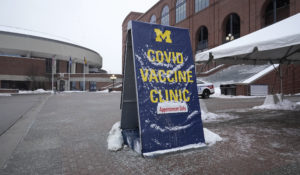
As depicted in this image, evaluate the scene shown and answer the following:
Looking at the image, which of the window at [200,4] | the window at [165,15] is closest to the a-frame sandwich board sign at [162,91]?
the window at [200,4]

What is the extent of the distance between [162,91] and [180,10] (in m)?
44.9

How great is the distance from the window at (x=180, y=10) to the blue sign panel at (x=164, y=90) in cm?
4241

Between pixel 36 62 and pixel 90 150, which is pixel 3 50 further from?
pixel 90 150

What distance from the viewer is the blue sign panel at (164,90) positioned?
3.23m

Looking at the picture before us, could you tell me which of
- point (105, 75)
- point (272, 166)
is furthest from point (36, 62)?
point (272, 166)

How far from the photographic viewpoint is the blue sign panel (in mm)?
3234

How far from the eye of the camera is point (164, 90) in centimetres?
344

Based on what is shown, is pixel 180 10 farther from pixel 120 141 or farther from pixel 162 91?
pixel 120 141

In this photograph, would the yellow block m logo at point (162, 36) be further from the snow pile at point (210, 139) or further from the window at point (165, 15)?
the window at point (165, 15)

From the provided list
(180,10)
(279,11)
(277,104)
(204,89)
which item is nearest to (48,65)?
(180,10)

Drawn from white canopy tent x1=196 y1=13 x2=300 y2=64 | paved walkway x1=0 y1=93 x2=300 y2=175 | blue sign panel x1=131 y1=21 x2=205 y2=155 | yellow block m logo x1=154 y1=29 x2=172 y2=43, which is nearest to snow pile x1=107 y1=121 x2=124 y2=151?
paved walkway x1=0 y1=93 x2=300 y2=175

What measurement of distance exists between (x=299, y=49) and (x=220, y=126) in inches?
185

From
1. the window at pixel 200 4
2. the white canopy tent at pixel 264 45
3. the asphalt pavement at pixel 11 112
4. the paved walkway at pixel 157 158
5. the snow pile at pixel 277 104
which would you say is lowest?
the paved walkway at pixel 157 158

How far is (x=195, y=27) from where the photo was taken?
129 ft
